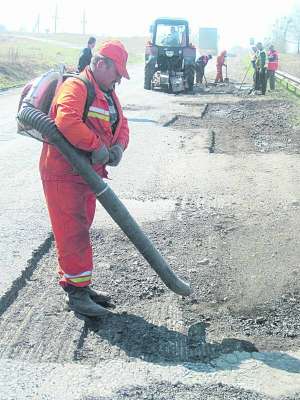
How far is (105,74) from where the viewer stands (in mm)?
3717

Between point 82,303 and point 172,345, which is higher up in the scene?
point 82,303

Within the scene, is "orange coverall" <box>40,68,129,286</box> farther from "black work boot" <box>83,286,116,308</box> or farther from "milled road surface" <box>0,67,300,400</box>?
"milled road surface" <box>0,67,300,400</box>

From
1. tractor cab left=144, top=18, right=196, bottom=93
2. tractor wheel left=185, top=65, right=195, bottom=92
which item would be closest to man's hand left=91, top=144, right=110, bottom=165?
tractor cab left=144, top=18, right=196, bottom=93

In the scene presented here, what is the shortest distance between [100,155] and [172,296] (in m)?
1.34

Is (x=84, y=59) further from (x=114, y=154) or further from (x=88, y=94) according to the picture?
(x=88, y=94)

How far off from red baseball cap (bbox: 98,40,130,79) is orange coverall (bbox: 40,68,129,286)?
0.61 ft

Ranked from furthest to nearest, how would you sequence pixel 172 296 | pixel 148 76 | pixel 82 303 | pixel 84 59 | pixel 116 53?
pixel 148 76 → pixel 84 59 → pixel 172 296 → pixel 82 303 → pixel 116 53

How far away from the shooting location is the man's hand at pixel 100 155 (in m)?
3.63

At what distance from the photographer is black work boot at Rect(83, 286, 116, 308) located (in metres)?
4.02

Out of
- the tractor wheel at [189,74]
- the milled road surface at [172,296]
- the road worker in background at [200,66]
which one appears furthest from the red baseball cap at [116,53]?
the road worker in background at [200,66]

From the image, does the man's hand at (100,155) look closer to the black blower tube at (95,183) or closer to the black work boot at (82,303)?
the black blower tube at (95,183)

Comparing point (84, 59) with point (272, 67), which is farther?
point (272, 67)

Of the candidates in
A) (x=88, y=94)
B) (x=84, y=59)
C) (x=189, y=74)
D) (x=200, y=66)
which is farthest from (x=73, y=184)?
(x=200, y=66)

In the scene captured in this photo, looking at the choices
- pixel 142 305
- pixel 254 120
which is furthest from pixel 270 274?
pixel 254 120
